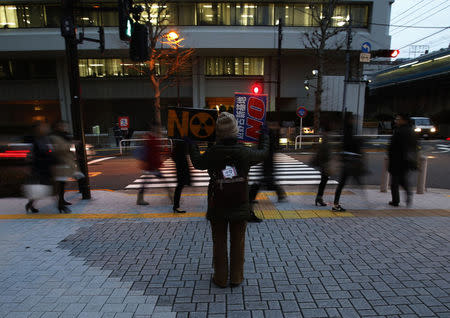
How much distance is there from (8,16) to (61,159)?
29.4 metres

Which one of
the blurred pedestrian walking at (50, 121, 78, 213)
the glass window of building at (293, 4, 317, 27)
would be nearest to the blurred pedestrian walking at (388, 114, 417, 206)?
the blurred pedestrian walking at (50, 121, 78, 213)

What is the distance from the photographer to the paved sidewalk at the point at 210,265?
2697mm

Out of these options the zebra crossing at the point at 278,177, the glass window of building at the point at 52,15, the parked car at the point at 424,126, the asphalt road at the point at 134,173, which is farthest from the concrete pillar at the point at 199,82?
the parked car at the point at 424,126

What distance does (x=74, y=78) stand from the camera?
6.05 metres

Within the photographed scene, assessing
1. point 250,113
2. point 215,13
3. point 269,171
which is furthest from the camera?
point 215,13

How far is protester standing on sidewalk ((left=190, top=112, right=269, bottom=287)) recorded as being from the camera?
2.70 m

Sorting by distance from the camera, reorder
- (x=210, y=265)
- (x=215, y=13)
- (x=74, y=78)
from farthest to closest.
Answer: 1. (x=215, y=13)
2. (x=74, y=78)
3. (x=210, y=265)

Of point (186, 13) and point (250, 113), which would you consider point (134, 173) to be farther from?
point (186, 13)

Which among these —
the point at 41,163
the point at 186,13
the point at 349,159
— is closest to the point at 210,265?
the point at 349,159

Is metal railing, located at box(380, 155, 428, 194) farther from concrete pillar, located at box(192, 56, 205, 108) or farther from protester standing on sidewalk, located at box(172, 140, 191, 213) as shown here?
concrete pillar, located at box(192, 56, 205, 108)

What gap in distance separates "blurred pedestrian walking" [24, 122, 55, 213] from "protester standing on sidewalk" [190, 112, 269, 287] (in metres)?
4.01

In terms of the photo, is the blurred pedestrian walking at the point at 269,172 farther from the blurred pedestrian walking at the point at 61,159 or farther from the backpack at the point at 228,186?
the blurred pedestrian walking at the point at 61,159

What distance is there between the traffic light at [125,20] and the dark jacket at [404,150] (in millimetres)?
5901

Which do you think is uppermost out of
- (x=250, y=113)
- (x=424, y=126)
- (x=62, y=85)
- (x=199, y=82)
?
(x=199, y=82)
